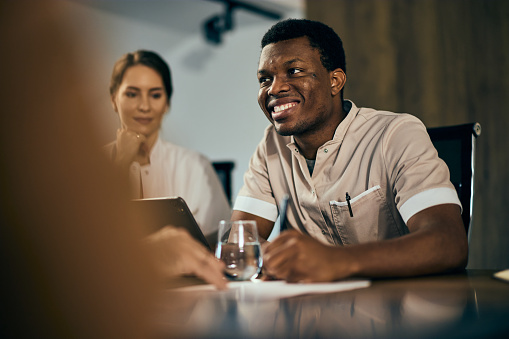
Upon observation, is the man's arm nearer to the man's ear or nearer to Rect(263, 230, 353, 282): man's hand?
Rect(263, 230, 353, 282): man's hand

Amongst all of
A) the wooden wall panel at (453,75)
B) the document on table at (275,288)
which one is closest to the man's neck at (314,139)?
the document on table at (275,288)

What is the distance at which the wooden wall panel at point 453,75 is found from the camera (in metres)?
2.58

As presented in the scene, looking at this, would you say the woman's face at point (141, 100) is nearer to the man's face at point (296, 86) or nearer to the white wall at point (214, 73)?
the man's face at point (296, 86)

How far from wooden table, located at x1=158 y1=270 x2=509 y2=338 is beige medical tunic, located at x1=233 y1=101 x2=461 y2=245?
0.39 meters

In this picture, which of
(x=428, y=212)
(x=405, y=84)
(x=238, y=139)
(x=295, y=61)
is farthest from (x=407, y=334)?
(x=238, y=139)

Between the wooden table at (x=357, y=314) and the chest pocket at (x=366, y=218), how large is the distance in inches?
19.5

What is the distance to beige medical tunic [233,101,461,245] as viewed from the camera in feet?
3.69

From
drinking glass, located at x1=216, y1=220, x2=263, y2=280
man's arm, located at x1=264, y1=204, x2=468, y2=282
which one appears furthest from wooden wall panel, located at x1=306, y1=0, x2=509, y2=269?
drinking glass, located at x1=216, y1=220, x2=263, y2=280

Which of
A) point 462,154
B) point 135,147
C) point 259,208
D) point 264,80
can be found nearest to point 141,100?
point 135,147

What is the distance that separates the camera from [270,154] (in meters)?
1.53

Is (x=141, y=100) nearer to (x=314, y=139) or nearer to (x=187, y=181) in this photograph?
(x=187, y=181)

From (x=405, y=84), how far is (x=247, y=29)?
360 cm

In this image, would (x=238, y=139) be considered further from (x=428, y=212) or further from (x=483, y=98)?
(x=428, y=212)

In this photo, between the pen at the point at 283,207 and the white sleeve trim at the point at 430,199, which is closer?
the white sleeve trim at the point at 430,199
